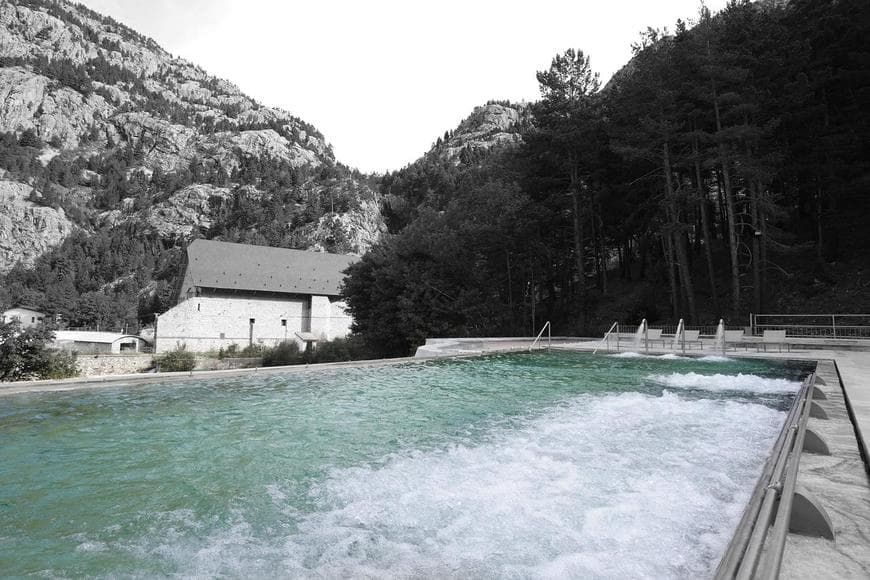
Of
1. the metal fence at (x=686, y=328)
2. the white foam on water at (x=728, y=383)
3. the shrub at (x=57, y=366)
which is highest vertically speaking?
the metal fence at (x=686, y=328)

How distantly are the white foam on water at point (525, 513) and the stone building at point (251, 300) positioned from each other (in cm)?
3044

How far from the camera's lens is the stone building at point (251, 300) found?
35312 millimetres

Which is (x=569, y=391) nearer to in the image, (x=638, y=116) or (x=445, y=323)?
(x=445, y=323)

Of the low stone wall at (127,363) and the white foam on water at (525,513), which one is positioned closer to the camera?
the white foam on water at (525,513)

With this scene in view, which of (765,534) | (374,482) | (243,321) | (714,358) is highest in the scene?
(243,321)

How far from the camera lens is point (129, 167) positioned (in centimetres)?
10650

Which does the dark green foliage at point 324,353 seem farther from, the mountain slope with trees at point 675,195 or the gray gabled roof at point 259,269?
the gray gabled roof at point 259,269

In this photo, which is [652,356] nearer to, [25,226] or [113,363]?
[113,363]

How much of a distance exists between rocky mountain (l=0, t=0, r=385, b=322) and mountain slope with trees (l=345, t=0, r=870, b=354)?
188 ft

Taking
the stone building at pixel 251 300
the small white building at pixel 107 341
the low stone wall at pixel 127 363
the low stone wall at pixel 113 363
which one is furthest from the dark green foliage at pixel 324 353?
the small white building at pixel 107 341

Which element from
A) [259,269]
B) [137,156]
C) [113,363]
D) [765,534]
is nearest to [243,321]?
[259,269]

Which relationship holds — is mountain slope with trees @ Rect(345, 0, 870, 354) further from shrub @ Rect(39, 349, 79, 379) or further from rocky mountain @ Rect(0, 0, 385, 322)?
rocky mountain @ Rect(0, 0, 385, 322)

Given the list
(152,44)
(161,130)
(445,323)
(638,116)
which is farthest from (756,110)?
(152,44)

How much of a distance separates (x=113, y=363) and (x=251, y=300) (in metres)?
13.8
